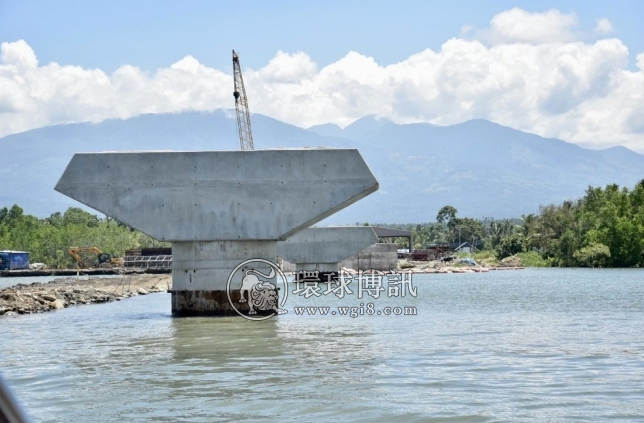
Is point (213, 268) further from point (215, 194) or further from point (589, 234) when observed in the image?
point (589, 234)

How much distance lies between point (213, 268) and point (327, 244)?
39978mm

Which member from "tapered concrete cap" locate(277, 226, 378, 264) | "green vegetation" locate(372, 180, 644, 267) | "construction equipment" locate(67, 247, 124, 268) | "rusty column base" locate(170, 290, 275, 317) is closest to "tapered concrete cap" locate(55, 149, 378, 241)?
"rusty column base" locate(170, 290, 275, 317)

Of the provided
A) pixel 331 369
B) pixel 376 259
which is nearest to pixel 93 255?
pixel 376 259

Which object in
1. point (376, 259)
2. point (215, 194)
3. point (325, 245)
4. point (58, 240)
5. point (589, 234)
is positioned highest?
point (58, 240)

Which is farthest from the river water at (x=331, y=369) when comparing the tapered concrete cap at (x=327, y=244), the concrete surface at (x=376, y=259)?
the concrete surface at (x=376, y=259)

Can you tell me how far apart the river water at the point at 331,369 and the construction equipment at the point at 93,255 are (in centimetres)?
10103

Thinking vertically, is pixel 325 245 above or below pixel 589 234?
below

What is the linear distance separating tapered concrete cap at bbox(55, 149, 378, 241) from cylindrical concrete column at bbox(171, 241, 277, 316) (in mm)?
287

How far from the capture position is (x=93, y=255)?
13125 centimetres

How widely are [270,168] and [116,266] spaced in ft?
330

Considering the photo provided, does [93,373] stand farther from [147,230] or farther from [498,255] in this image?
[498,255]

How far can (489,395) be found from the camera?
41.2ft

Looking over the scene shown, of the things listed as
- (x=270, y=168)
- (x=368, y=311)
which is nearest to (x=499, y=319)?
(x=368, y=311)

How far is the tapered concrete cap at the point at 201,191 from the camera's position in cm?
2633
